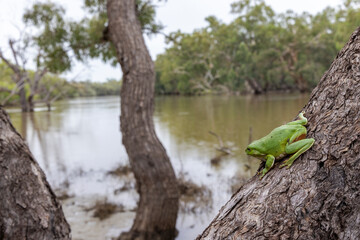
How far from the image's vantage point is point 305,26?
3969 centimetres

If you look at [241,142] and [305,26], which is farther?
[305,26]

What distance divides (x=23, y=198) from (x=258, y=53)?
150 ft

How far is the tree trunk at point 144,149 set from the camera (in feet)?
13.1

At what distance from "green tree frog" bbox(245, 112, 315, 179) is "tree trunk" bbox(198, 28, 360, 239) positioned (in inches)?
1.0

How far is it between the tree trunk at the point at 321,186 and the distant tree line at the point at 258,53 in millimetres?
29036

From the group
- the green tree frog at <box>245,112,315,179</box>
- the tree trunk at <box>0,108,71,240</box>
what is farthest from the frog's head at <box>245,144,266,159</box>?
the tree trunk at <box>0,108,71,240</box>

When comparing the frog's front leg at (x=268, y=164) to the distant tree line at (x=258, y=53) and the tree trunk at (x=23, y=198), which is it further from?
the distant tree line at (x=258, y=53)

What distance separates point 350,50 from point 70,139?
45.1ft

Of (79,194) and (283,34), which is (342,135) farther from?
(283,34)

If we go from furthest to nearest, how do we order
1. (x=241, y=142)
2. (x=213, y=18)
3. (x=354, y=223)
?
(x=213, y=18), (x=241, y=142), (x=354, y=223)

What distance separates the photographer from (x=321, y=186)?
0.86 metres

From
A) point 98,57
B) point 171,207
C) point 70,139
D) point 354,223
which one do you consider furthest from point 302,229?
point 70,139

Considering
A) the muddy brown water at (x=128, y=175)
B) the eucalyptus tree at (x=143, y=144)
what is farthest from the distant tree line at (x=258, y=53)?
the eucalyptus tree at (x=143, y=144)

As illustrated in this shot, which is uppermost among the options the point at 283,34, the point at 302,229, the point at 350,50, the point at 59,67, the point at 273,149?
the point at 283,34
